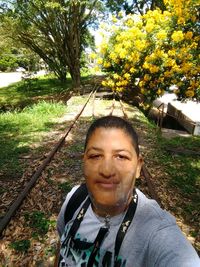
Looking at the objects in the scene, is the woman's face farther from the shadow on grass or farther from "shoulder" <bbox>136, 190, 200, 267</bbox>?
the shadow on grass

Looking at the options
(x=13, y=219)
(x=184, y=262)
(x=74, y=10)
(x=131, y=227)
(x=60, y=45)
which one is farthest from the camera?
(x=60, y=45)

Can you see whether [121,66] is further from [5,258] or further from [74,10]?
[74,10]

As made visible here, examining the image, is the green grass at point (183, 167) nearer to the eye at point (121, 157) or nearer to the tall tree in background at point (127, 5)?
the eye at point (121, 157)

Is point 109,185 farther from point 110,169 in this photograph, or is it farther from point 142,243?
point 142,243

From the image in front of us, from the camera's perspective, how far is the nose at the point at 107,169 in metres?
1.52

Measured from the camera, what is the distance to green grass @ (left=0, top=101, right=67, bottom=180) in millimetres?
7506

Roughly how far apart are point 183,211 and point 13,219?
2.75 metres

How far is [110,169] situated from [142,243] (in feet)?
1.18

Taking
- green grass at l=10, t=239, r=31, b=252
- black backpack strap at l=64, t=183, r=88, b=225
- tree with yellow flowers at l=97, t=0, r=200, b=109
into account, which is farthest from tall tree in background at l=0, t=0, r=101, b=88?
black backpack strap at l=64, t=183, r=88, b=225

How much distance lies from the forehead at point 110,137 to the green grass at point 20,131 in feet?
17.8

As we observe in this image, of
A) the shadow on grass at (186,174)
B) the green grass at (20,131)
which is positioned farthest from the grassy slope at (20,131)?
the shadow on grass at (186,174)

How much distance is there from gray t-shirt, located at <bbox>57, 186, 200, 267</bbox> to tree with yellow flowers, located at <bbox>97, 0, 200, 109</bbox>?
7.20 m

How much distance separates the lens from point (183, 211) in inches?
215

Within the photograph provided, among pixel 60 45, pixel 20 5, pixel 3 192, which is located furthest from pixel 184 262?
pixel 60 45
